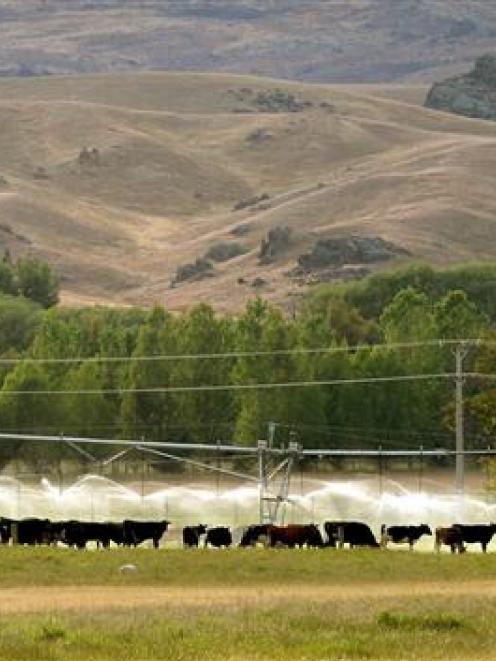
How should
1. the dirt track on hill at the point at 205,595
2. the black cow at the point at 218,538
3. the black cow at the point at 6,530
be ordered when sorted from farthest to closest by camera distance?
the black cow at the point at 6,530 → the black cow at the point at 218,538 → the dirt track on hill at the point at 205,595

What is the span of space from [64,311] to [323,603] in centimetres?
12749

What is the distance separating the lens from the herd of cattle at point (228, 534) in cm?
7044

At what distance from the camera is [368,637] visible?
130 ft

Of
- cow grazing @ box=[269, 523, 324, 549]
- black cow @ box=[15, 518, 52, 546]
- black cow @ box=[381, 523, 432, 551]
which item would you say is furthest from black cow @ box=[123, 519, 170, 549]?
black cow @ box=[381, 523, 432, 551]

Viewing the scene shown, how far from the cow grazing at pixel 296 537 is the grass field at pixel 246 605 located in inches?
187

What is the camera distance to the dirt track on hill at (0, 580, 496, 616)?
157 feet

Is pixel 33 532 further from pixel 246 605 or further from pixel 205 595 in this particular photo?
pixel 246 605

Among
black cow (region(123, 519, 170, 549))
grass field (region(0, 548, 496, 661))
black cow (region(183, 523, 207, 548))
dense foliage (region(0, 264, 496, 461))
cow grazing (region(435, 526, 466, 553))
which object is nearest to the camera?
grass field (region(0, 548, 496, 661))

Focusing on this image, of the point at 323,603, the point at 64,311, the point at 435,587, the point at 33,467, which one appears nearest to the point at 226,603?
the point at 323,603

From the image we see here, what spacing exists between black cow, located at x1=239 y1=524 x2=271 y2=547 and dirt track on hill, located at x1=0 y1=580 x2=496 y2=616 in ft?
47.3

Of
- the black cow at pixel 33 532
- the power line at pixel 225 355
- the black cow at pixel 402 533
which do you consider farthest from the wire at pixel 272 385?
the black cow at pixel 33 532

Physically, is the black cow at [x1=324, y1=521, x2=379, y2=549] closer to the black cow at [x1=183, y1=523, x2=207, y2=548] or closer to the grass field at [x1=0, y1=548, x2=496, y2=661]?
the black cow at [x1=183, y1=523, x2=207, y2=548]

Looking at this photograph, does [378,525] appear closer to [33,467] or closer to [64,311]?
[33,467]

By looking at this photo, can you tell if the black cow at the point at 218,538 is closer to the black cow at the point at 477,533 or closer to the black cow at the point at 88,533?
the black cow at the point at 88,533
